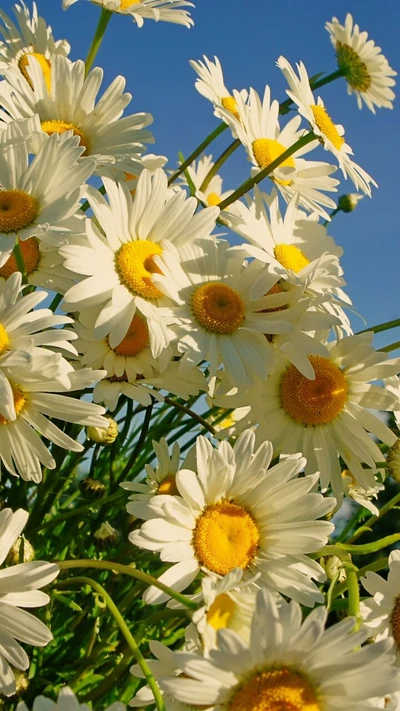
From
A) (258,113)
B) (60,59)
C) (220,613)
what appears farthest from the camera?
(258,113)

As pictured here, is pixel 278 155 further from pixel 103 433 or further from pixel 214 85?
pixel 103 433

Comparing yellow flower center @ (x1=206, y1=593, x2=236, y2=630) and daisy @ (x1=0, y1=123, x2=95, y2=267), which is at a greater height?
daisy @ (x1=0, y1=123, x2=95, y2=267)

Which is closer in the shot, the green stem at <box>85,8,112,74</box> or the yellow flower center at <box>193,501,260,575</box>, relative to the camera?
the yellow flower center at <box>193,501,260,575</box>

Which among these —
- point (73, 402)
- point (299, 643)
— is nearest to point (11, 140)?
point (73, 402)

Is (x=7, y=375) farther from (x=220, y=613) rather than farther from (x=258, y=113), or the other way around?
(x=258, y=113)

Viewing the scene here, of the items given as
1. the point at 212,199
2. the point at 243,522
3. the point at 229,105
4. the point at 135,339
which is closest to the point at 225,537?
the point at 243,522

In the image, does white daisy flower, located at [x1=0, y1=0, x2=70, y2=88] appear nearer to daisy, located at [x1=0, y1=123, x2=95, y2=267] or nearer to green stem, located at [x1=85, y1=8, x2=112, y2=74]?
green stem, located at [x1=85, y1=8, x2=112, y2=74]

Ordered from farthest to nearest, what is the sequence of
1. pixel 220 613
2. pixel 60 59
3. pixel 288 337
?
1. pixel 60 59
2. pixel 288 337
3. pixel 220 613

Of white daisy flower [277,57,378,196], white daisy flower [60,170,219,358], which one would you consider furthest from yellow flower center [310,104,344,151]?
white daisy flower [60,170,219,358]
